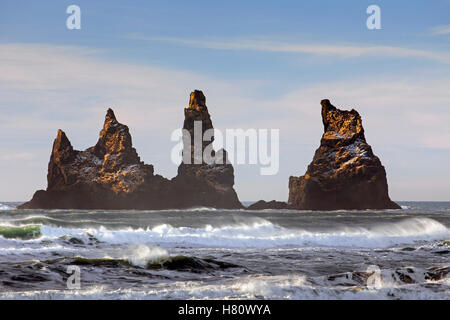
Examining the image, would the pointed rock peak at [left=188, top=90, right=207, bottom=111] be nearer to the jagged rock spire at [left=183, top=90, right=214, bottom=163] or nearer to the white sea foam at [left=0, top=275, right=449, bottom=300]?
the jagged rock spire at [left=183, top=90, right=214, bottom=163]

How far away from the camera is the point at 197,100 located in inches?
5404

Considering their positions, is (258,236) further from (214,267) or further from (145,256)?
(214,267)

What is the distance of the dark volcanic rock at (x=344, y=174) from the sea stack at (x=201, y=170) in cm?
2215

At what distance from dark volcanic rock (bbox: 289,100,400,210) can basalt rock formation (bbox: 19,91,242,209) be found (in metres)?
24.6

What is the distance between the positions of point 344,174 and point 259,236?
83.1 metres

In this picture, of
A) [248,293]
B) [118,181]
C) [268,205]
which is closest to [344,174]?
[268,205]

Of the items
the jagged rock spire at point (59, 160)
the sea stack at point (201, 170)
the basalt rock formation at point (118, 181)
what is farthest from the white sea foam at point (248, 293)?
the jagged rock spire at point (59, 160)

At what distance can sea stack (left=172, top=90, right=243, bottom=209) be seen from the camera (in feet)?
416

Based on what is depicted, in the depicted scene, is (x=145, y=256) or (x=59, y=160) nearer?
(x=145, y=256)

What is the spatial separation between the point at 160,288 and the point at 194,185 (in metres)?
117

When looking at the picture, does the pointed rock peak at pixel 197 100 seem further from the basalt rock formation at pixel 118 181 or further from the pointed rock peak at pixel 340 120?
the pointed rock peak at pixel 340 120

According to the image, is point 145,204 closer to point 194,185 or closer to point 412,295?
point 194,185

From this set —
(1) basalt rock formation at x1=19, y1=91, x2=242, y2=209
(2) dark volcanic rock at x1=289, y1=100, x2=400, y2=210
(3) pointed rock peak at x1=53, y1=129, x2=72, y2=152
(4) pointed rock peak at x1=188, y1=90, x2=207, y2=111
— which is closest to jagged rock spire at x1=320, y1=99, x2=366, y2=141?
(2) dark volcanic rock at x1=289, y1=100, x2=400, y2=210

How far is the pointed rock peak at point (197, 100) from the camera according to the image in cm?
13675
